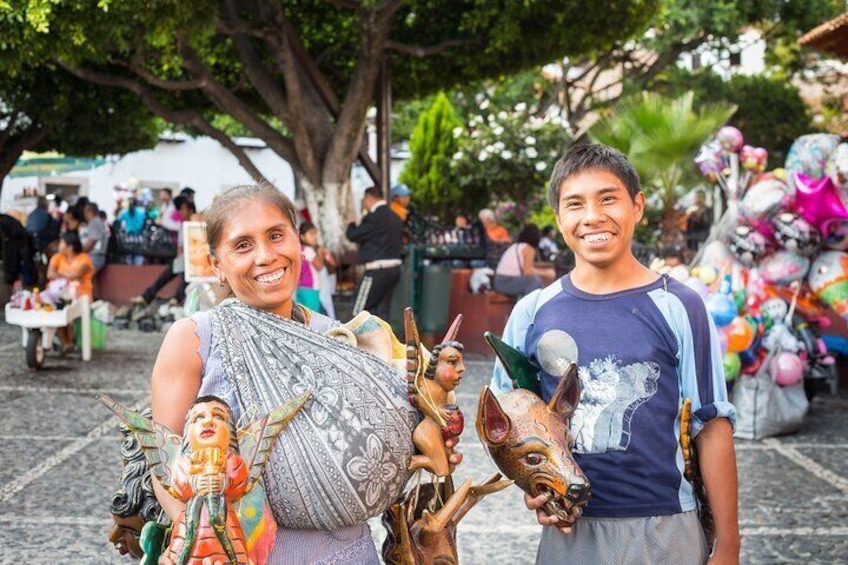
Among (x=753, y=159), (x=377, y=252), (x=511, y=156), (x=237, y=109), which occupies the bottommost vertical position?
(x=377, y=252)

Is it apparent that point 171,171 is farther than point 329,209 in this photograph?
Yes

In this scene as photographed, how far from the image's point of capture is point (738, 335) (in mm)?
7109

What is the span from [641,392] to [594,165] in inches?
21.6

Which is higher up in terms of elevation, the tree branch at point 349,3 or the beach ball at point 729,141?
the tree branch at point 349,3

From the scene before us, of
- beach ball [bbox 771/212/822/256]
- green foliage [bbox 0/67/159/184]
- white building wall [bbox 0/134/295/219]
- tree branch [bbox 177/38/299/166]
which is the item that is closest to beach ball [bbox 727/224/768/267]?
beach ball [bbox 771/212/822/256]

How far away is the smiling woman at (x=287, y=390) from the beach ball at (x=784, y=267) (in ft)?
19.4

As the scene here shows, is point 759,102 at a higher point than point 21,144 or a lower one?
higher

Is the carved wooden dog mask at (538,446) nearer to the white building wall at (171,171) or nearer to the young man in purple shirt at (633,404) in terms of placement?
the young man in purple shirt at (633,404)

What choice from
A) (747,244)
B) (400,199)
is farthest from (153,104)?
(747,244)

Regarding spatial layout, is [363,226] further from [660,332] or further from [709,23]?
[709,23]

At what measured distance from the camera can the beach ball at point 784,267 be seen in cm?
749

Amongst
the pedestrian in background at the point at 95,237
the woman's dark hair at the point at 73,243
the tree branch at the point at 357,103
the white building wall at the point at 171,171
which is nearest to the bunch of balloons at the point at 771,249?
the tree branch at the point at 357,103

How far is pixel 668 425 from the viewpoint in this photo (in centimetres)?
250

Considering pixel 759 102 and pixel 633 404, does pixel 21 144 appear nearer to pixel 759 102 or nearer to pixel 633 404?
pixel 759 102
